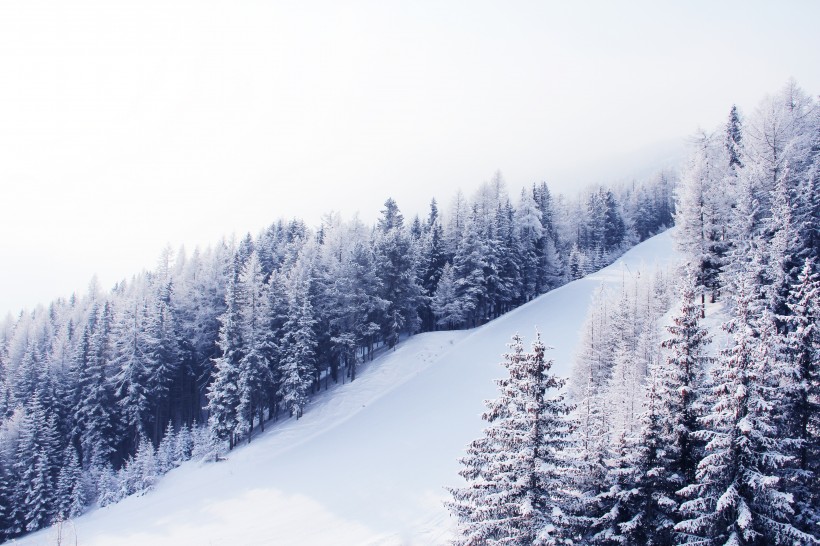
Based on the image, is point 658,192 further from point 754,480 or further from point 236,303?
point 754,480

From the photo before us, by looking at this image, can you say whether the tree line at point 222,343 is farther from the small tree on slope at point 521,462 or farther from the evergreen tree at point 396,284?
the small tree on slope at point 521,462

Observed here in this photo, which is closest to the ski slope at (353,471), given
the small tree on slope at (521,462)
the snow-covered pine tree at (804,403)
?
the small tree on slope at (521,462)

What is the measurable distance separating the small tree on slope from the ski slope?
8355mm

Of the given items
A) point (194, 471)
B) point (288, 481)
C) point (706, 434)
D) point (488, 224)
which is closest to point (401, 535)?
point (288, 481)

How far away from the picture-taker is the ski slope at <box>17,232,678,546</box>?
2684 centimetres

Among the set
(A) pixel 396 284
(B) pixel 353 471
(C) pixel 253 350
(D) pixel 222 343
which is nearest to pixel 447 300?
(A) pixel 396 284

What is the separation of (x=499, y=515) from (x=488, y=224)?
158 feet

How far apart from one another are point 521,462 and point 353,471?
21.4 meters

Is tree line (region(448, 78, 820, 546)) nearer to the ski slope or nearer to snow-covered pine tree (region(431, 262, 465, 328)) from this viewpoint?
the ski slope

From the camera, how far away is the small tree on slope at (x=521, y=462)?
1407 cm

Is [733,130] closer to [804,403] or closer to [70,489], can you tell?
[804,403]

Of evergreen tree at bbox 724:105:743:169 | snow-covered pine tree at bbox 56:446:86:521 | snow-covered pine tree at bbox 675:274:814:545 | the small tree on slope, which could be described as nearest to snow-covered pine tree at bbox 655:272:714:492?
snow-covered pine tree at bbox 675:274:814:545

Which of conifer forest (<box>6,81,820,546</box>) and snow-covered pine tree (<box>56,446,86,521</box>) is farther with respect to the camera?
snow-covered pine tree (<box>56,446,86,521</box>)

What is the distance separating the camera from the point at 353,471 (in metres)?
33.0
